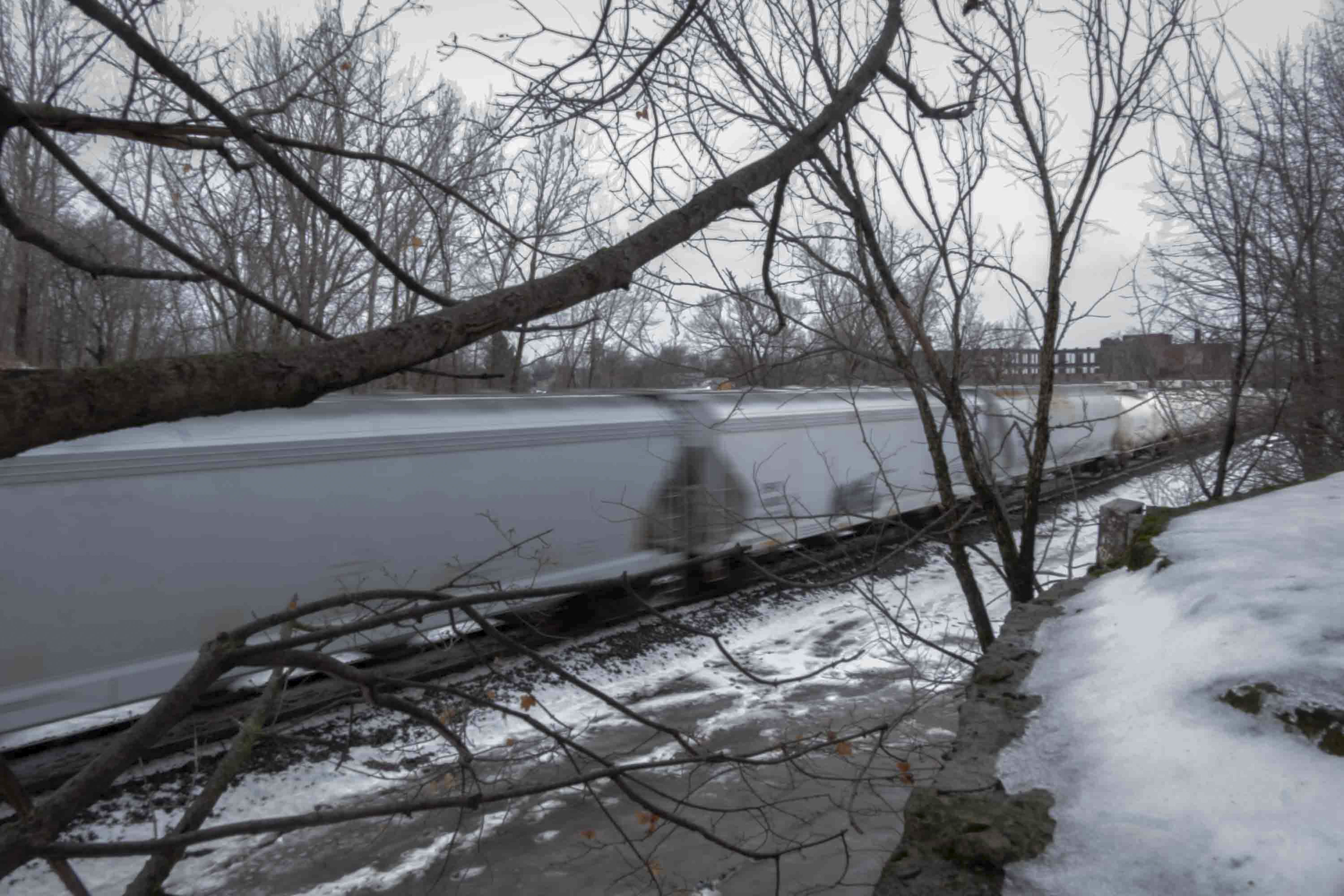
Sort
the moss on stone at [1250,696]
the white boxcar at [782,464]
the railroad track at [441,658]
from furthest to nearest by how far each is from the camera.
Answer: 1. the white boxcar at [782,464]
2. the railroad track at [441,658]
3. the moss on stone at [1250,696]

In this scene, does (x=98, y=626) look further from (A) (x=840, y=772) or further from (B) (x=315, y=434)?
(A) (x=840, y=772)

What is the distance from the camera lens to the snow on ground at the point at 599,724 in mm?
5203

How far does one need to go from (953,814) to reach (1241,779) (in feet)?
2.35

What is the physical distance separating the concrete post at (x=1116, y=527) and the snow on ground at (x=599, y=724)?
16 cm

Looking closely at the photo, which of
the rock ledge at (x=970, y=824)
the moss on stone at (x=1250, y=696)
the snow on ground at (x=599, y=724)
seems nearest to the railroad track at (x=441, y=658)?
the snow on ground at (x=599, y=724)

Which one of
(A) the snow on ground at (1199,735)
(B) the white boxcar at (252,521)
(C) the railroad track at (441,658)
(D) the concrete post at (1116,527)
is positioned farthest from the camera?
(D) the concrete post at (1116,527)

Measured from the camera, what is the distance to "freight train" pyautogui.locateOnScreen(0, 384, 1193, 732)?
6383 mm

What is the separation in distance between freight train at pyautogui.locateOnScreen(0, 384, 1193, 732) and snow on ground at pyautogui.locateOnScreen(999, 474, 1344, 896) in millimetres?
1432

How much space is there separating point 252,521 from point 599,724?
3119mm

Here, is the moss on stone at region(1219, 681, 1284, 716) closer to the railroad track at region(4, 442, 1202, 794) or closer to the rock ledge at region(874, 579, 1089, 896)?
the rock ledge at region(874, 579, 1089, 896)

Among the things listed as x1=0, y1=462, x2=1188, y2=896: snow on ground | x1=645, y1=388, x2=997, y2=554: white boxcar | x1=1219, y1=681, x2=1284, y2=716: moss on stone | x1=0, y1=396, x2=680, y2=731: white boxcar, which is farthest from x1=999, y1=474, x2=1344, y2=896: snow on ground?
x1=645, y1=388, x2=997, y2=554: white boxcar

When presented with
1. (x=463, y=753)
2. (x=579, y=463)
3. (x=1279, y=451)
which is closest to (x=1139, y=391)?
(x=1279, y=451)

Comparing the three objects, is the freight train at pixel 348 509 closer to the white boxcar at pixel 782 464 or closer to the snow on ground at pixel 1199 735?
the white boxcar at pixel 782 464

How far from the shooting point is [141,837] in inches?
226
